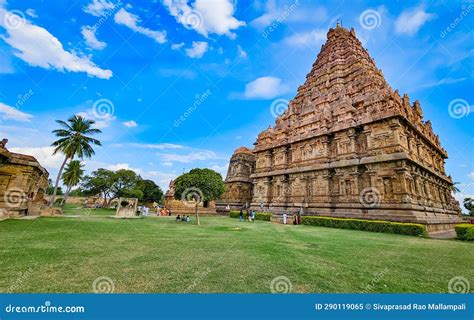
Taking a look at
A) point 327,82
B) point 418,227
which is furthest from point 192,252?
point 327,82

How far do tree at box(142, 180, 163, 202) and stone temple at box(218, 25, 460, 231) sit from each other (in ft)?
104

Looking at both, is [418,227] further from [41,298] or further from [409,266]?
[41,298]

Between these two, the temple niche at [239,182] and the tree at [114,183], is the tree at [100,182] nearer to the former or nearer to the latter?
the tree at [114,183]

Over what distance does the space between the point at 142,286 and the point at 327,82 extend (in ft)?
114

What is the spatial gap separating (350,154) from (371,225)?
8.69 metres

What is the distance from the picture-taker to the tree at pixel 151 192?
53.2 m

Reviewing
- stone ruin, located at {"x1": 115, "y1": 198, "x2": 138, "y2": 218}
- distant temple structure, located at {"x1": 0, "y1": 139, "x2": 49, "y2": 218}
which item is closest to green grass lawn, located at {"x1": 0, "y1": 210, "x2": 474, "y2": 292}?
distant temple structure, located at {"x1": 0, "y1": 139, "x2": 49, "y2": 218}

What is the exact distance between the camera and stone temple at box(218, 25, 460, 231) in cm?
2002

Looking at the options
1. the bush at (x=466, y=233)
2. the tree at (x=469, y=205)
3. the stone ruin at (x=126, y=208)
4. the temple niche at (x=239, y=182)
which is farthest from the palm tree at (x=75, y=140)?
the tree at (x=469, y=205)

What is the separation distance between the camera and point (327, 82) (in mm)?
31750

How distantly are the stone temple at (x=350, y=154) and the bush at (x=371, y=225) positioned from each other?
2.44 meters

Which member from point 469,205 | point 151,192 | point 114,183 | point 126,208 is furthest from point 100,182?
point 469,205

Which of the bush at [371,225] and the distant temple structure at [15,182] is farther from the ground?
the distant temple structure at [15,182]

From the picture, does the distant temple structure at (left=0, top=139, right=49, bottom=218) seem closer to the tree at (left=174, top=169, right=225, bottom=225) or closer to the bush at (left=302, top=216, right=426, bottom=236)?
the tree at (left=174, top=169, right=225, bottom=225)
